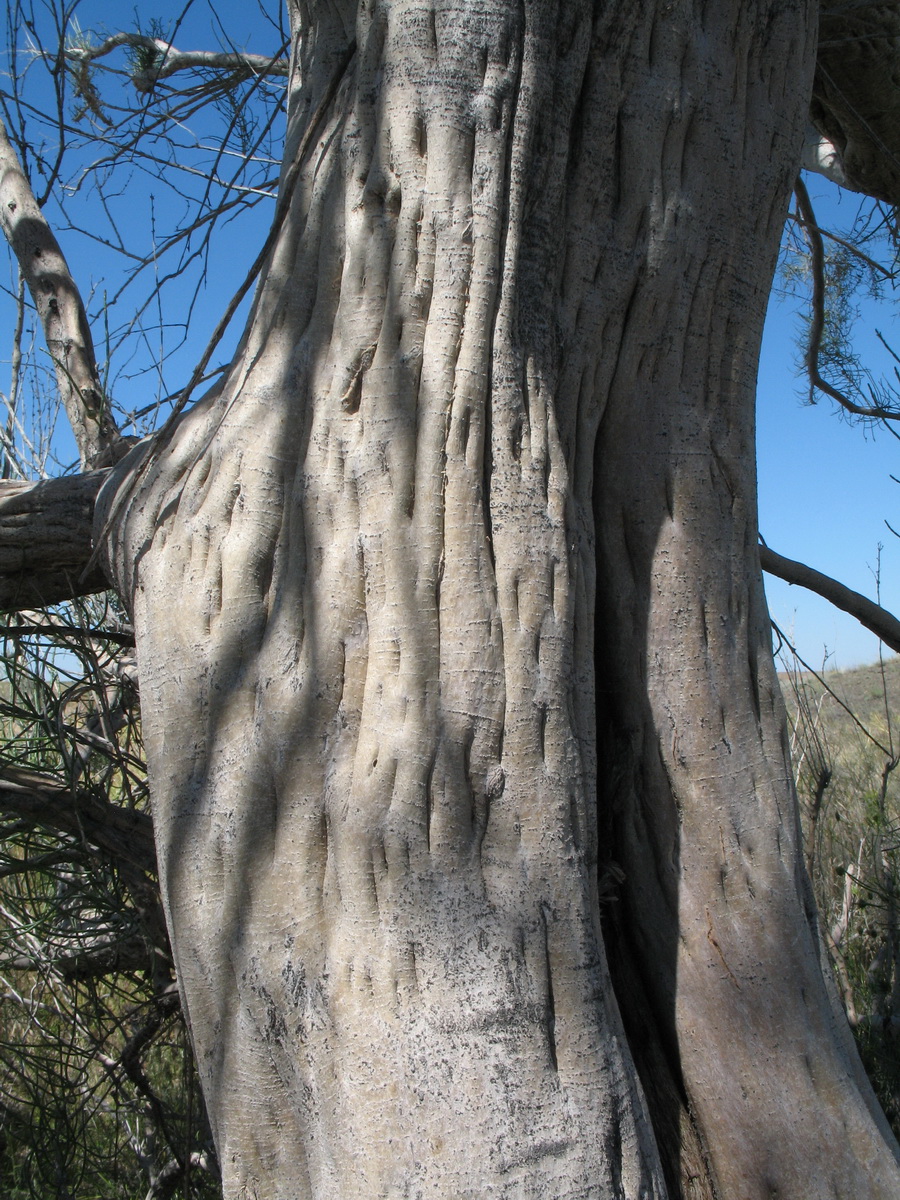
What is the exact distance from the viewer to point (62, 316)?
2875 mm

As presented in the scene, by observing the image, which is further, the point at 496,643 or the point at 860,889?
the point at 860,889

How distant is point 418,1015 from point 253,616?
23.6 inches

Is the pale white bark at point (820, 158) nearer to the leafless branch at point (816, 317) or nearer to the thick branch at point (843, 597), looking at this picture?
the leafless branch at point (816, 317)

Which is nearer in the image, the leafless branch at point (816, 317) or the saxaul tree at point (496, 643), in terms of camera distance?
the saxaul tree at point (496, 643)

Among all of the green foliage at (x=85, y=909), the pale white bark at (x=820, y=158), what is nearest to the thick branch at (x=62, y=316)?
the green foliage at (x=85, y=909)

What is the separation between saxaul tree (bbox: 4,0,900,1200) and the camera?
1257mm

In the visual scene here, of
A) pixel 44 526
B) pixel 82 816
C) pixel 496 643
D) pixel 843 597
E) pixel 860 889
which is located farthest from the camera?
pixel 860 889

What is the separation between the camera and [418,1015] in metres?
1.21

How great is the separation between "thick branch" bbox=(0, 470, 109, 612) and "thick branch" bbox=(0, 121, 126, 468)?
832 millimetres

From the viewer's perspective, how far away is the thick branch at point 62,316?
2863mm

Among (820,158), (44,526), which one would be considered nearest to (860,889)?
(820,158)

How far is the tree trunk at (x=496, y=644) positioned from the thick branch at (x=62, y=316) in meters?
1.23

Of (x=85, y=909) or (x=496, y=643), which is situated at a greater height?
(x=496, y=643)

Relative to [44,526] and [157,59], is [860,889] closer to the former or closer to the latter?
[44,526]
